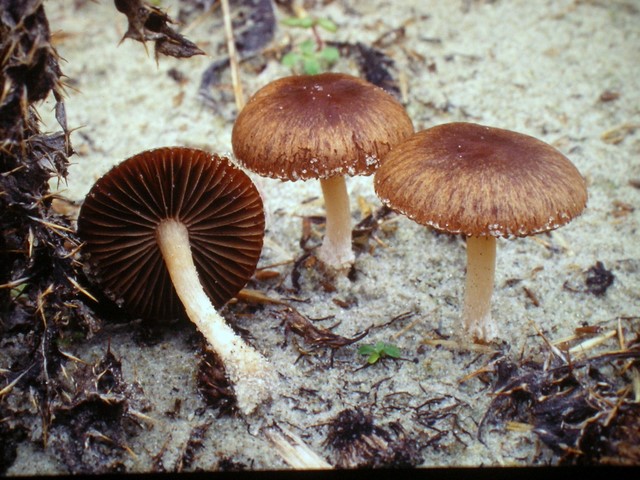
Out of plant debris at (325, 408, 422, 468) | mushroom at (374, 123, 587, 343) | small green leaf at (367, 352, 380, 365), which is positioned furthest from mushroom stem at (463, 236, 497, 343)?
plant debris at (325, 408, 422, 468)

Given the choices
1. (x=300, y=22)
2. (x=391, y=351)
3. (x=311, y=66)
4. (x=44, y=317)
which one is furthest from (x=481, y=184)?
(x=300, y=22)

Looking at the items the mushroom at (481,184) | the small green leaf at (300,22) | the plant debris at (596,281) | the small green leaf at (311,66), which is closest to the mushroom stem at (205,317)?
the mushroom at (481,184)

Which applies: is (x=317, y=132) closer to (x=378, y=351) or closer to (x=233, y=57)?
(x=378, y=351)

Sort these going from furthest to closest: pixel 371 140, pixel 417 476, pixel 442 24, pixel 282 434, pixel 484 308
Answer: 1. pixel 442 24
2. pixel 484 308
3. pixel 371 140
4. pixel 282 434
5. pixel 417 476

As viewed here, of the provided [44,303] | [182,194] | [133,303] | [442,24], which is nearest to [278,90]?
[182,194]

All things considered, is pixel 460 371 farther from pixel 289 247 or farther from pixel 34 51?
pixel 34 51

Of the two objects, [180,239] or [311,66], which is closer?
[180,239]
